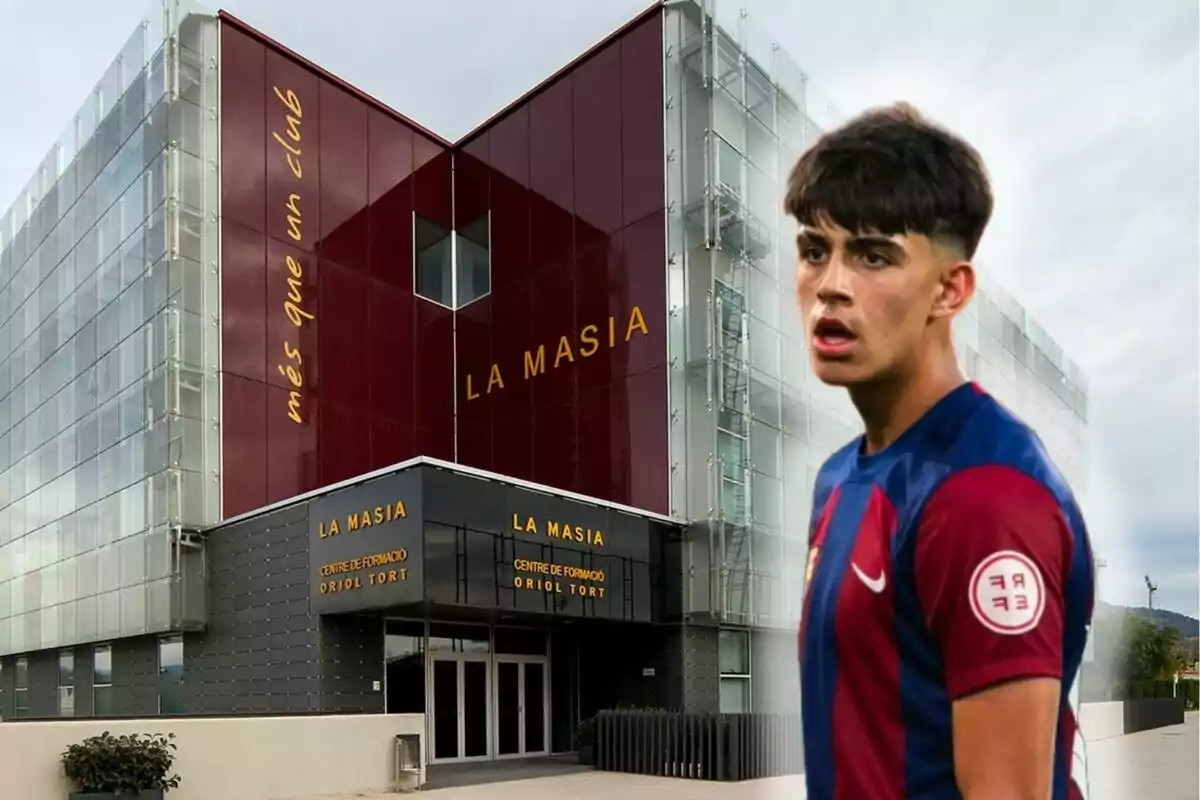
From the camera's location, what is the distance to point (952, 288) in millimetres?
1921

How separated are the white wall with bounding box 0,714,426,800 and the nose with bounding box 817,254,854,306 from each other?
1251 centimetres

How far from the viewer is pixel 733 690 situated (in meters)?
18.1

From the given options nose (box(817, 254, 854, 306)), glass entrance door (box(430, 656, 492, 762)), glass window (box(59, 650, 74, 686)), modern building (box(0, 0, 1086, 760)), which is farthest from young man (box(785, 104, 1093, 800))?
glass window (box(59, 650, 74, 686))

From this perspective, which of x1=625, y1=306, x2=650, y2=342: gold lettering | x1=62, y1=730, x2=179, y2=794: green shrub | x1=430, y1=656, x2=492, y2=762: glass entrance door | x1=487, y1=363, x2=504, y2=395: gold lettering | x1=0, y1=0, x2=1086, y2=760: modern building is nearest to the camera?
x1=62, y1=730, x2=179, y2=794: green shrub


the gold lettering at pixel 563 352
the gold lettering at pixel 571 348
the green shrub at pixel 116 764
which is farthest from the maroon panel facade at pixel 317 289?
the green shrub at pixel 116 764

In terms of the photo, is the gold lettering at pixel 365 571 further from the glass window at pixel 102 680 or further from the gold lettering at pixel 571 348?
the glass window at pixel 102 680

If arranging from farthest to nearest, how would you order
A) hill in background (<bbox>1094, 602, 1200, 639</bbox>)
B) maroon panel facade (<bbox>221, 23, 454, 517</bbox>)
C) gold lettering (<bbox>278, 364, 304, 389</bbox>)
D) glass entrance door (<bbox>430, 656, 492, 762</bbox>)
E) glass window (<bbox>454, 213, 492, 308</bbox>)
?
glass window (<bbox>454, 213, 492, 308</bbox>), gold lettering (<bbox>278, 364, 304, 389</bbox>), maroon panel facade (<bbox>221, 23, 454, 517</bbox>), glass entrance door (<bbox>430, 656, 492, 762</bbox>), hill in background (<bbox>1094, 602, 1200, 639</bbox>)

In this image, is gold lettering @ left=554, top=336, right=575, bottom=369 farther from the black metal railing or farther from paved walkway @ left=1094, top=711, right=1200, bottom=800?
paved walkway @ left=1094, top=711, right=1200, bottom=800

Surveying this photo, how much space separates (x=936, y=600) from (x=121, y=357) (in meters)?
24.1

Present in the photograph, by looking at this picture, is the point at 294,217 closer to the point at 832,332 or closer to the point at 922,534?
the point at 832,332

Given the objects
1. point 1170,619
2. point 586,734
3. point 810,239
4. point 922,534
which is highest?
point 810,239

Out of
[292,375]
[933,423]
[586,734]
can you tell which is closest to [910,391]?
[933,423]

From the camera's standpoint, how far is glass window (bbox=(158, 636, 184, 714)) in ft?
70.8

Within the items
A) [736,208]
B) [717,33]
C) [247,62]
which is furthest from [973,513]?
[247,62]
